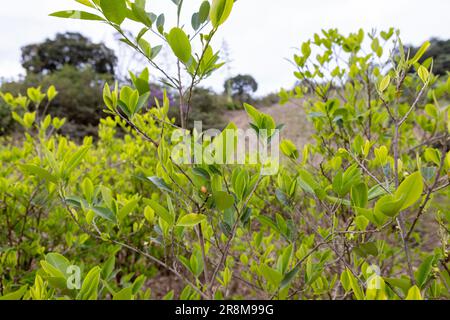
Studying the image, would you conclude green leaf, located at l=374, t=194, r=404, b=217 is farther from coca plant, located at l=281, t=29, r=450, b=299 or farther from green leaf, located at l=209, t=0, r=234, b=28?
green leaf, located at l=209, t=0, r=234, b=28

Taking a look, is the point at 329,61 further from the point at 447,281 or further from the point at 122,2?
the point at 122,2

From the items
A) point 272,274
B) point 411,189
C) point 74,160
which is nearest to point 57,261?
point 74,160

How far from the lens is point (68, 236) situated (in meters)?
1.74

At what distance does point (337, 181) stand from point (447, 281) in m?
0.59

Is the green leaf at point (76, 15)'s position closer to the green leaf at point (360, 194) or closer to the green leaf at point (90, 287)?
the green leaf at point (90, 287)

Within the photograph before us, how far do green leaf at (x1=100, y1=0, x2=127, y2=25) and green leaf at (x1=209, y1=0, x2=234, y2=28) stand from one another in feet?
0.77

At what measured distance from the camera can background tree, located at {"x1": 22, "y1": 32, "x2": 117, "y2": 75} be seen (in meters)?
22.1

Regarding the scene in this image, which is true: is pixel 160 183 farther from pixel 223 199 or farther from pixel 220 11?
pixel 220 11

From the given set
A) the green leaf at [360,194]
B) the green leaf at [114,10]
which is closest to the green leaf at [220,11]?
the green leaf at [114,10]

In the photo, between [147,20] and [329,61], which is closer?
[147,20]

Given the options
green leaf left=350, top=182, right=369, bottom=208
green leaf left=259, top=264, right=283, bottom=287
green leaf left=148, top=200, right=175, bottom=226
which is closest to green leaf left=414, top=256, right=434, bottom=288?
green leaf left=350, top=182, right=369, bottom=208

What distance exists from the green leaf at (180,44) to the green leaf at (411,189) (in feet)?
1.97
